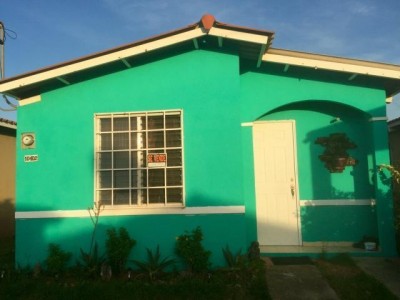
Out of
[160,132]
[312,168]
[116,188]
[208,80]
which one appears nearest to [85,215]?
[116,188]

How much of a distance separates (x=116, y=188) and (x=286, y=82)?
3458 mm

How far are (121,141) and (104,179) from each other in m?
0.69

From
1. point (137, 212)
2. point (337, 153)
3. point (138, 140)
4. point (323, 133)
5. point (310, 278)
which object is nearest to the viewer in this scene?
point (310, 278)

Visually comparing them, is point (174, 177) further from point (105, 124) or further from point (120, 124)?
point (105, 124)

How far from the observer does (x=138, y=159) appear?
5984mm

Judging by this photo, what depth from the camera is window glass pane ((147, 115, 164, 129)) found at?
599cm

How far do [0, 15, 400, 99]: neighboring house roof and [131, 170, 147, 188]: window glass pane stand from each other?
1.79 m

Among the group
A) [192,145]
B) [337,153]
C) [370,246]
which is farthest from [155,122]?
[370,246]

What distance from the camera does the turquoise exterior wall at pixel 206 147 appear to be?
18.8 feet

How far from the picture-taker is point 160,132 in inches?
235

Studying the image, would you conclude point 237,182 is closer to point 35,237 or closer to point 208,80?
point 208,80

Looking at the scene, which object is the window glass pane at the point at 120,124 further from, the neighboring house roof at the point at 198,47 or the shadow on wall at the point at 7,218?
the shadow on wall at the point at 7,218

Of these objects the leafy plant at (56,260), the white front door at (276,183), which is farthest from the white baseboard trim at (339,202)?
the leafy plant at (56,260)

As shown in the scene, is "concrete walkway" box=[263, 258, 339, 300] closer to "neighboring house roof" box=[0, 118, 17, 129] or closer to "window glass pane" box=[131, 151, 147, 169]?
"window glass pane" box=[131, 151, 147, 169]
